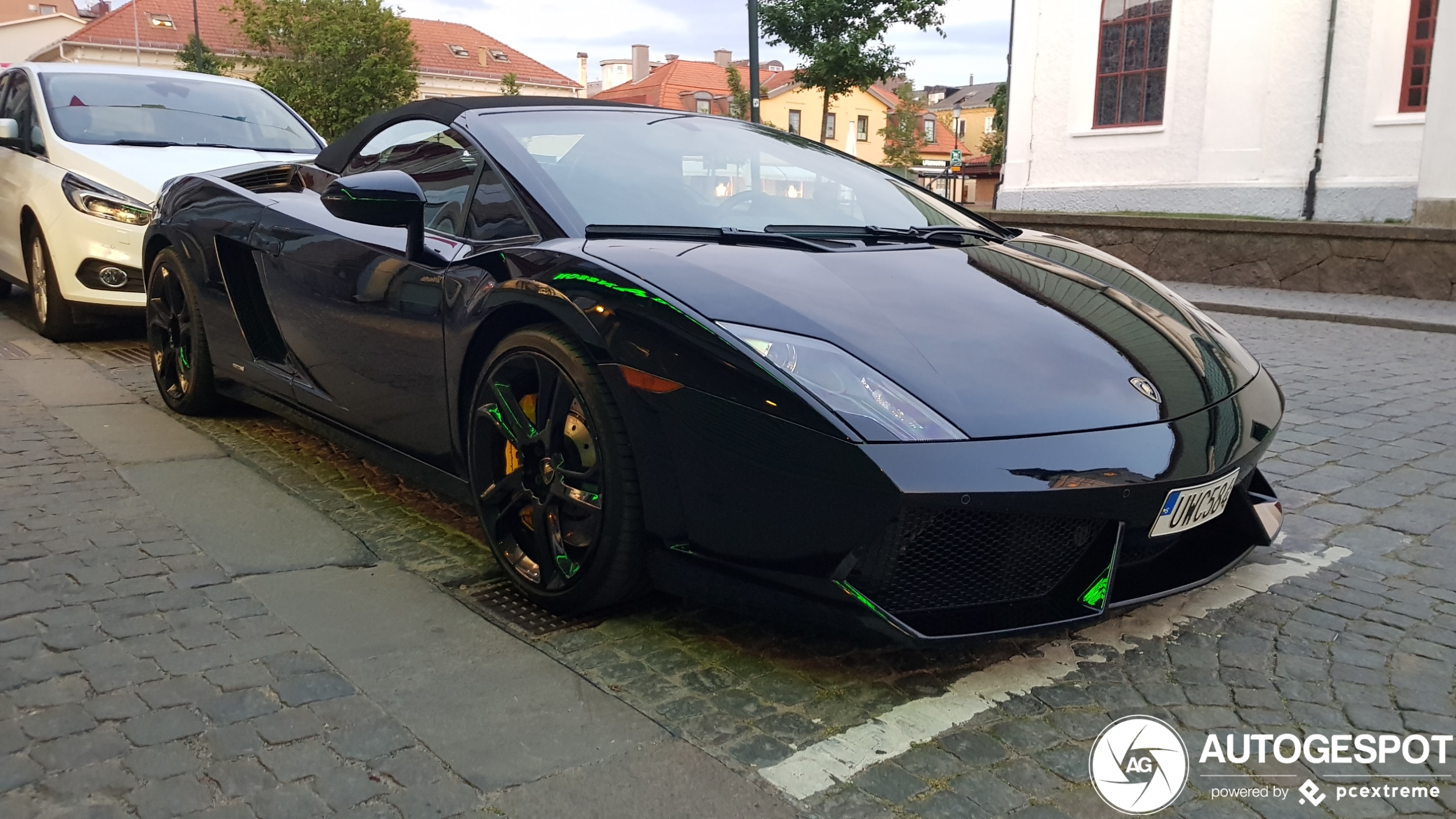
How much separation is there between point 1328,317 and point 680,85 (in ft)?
237

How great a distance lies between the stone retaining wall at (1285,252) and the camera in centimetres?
1002

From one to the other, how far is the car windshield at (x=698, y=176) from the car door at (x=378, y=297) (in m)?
0.27

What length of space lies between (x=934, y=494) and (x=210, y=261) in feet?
10.5

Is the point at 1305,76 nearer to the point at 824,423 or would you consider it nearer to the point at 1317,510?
the point at 1317,510

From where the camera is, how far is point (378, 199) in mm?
2939

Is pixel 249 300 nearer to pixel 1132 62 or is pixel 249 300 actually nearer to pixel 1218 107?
pixel 1218 107

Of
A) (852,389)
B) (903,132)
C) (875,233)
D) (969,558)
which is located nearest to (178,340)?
(875,233)

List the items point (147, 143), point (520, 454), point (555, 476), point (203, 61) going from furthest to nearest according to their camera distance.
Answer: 1. point (203, 61)
2. point (147, 143)
3. point (520, 454)
4. point (555, 476)

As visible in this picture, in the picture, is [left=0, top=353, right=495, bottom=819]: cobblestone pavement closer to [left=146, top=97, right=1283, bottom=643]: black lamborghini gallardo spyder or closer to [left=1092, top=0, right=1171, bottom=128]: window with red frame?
[left=146, top=97, right=1283, bottom=643]: black lamborghini gallardo spyder

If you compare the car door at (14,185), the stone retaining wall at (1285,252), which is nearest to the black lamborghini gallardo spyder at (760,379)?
the car door at (14,185)

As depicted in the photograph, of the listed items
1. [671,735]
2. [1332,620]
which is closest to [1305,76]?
[1332,620]

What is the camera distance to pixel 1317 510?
11.9ft

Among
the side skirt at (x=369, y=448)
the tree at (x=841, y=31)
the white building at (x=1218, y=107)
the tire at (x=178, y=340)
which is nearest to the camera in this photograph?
the side skirt at (x=369, y=448)

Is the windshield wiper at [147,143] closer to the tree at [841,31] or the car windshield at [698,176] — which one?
the car windshield at [698,176]
